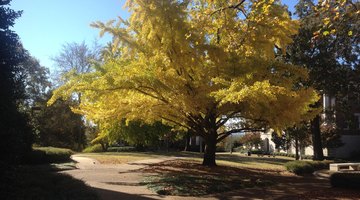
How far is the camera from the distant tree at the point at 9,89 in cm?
790

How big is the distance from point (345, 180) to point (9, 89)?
Answer: 1248 centimetres

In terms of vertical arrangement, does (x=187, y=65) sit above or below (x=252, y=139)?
above

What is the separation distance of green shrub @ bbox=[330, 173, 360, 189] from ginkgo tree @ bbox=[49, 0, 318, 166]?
2756 millimetres

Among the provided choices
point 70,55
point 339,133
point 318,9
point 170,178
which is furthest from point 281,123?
point 70,55

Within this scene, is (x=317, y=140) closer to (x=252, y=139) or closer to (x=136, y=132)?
(x=136, y=132)

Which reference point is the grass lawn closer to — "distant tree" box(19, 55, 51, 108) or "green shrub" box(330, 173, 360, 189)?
"green shrub" box(330, 173, 360, 189)

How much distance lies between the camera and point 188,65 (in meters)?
15.6

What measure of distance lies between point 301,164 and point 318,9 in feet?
42.2

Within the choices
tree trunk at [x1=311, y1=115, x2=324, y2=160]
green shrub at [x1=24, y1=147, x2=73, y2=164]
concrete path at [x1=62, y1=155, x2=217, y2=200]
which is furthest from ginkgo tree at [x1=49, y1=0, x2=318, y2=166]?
tree trunk at [x1=311, y1=115, x2=324, y2=160]

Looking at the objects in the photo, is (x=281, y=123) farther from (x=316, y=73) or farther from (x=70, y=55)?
(x=70, y=55)

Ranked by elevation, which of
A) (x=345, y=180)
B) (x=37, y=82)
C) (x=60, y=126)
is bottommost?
(x=345, y=180)

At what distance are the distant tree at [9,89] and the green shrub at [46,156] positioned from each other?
1131 centimetres

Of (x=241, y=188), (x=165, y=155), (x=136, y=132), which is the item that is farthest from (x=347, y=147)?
(x=241, y=188)

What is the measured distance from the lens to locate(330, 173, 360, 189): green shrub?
1424 cm
